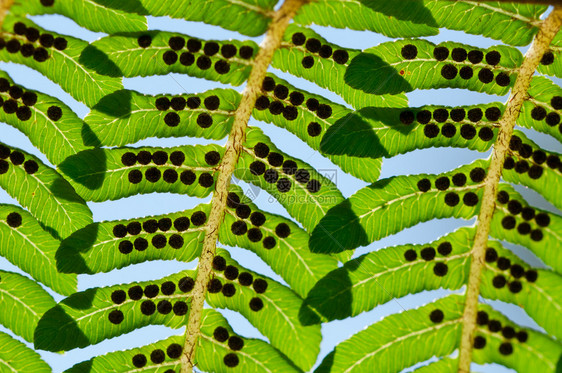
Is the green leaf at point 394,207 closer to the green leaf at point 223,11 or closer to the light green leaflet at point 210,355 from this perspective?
the light green leaflet at point 210,355

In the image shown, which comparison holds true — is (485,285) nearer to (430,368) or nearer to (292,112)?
(430,368)

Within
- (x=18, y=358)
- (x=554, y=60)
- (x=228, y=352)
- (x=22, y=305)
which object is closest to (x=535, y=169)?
(x=554, y=60)

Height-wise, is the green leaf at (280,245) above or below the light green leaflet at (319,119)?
below

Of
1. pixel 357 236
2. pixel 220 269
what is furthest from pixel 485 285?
pixel 220 269

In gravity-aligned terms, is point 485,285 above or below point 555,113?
below

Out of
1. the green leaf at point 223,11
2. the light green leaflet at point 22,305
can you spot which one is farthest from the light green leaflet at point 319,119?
the light green leaflet at point 22,305

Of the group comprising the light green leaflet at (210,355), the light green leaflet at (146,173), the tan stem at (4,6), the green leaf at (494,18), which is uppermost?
the green leaf at (494,18)

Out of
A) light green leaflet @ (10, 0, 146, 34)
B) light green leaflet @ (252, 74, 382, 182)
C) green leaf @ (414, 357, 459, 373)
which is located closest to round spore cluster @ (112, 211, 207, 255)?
light green leaflet @ (252, 74, 382, 182)
